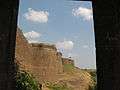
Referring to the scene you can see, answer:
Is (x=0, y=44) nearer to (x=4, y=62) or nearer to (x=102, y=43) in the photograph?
(x=4, y=62)

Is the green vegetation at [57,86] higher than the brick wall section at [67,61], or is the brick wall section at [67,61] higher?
the brick wall section at [67,61]

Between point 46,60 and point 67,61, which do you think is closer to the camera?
point 46,60

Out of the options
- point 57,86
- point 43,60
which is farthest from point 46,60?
point 57,86

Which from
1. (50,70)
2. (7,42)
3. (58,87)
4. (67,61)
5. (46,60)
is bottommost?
(58,87)

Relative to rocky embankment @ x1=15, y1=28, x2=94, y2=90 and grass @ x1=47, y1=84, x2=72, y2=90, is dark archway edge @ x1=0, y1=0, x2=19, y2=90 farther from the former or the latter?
grass @ x1=47, y1=84, x2=72, y2=90

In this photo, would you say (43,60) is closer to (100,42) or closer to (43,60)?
(43,60)

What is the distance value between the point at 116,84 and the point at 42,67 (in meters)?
29.3

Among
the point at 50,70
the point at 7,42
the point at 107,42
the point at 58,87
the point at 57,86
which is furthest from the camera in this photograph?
the point at 50,70

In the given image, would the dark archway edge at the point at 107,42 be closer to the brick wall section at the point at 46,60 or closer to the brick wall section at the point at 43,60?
the brick wall section at the point at 43,60

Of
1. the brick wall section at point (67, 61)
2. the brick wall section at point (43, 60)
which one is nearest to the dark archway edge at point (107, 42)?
the brick wall section at point (43, 60)

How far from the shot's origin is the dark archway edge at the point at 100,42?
4.95m

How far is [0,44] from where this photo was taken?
16.3 ft

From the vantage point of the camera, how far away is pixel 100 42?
17.6 ft

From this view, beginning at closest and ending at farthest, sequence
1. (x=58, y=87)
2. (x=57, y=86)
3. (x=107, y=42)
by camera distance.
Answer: (x=107, y=42), (x=58, y=87), (x=57, y=86)
